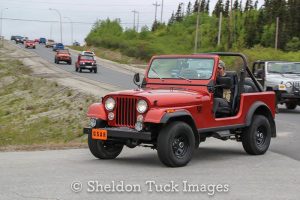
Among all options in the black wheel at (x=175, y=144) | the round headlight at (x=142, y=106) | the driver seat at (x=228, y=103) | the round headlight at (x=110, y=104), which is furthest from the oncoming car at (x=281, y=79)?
the round headlight at (x=142, y=106)

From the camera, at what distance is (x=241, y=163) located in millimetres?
10398

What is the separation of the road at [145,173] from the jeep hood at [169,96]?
1.06 metres

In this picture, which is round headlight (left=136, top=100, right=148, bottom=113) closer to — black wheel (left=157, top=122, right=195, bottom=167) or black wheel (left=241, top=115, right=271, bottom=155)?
black wheel (left=157, top=122, right=195, bottom=167)

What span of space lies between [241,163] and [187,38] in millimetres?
110368

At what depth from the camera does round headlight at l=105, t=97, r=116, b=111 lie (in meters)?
9.92

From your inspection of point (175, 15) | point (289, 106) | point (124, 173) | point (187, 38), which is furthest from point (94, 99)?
point (175, 15)

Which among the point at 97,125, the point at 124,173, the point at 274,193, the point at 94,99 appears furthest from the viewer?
the point at 94,99

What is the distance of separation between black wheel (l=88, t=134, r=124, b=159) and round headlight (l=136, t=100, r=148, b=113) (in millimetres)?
1163

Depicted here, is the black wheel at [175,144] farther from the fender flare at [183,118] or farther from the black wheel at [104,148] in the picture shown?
the black wheel at [104,148]

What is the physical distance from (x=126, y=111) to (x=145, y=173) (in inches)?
49.8

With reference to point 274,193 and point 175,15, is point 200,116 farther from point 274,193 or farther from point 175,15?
point 175,15

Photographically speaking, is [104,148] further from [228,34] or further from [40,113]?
[228,34]

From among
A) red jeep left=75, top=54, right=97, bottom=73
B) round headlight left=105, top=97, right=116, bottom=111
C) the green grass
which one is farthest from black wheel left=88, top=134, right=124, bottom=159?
red jeep left=75, top=54, right=97, bottom=73

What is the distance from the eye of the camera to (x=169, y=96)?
31.9 feet
